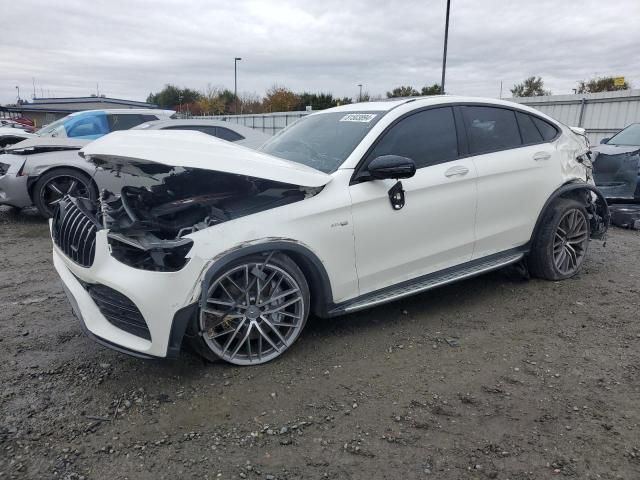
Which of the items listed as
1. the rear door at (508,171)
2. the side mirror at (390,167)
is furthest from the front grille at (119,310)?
the rear door at (508,171)

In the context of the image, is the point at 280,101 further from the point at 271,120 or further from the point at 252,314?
the point at 252,314

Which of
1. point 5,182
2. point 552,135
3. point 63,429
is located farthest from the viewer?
point 5,182

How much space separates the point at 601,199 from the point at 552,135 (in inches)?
35.5

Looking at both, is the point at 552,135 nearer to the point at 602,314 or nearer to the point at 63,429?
the point at 602,314

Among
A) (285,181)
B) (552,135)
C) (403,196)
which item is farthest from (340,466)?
(552,135)

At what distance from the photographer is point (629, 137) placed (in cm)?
905

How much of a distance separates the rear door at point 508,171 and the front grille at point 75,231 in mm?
2932

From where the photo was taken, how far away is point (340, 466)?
2.45 m

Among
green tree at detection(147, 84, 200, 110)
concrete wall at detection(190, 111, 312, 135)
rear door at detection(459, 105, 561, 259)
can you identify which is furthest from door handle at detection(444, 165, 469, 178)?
green tree at detection(147, 84, 200, 110)

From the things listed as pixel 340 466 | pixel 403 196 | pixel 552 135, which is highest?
pixel 552 135

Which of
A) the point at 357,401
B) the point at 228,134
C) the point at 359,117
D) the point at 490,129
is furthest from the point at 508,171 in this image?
the point at 228,134

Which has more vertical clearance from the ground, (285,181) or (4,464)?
(285,181)

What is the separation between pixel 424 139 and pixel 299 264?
58.1 inches

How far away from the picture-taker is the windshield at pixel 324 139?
3.77 metres
